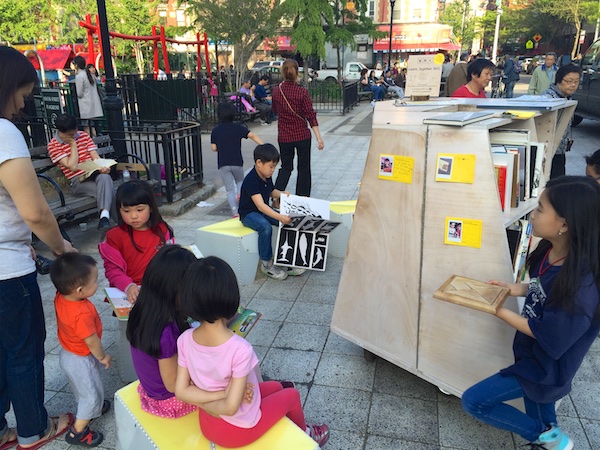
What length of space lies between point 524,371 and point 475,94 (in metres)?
4.05

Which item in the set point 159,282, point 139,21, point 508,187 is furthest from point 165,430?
point 139,21

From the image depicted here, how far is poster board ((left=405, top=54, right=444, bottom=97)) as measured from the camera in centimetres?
388

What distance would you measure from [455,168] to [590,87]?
11455 millimetres

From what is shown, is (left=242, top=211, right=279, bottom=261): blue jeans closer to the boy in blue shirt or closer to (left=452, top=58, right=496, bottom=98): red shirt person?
the boy in blue shirt

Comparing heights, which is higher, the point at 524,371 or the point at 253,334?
the point at 524,371

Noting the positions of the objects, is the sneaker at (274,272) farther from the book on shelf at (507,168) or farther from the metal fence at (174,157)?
the metal fence at (174,157)

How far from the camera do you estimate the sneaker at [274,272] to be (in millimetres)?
4863

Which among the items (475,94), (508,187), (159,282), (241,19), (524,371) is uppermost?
(241,19)

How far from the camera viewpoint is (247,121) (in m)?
15.8

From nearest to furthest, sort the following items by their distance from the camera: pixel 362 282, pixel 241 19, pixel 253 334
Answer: pixel 362 282, pixel 253 334, pixel 241 19

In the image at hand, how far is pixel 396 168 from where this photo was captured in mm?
2871

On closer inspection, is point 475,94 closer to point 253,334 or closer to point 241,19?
point 253,334

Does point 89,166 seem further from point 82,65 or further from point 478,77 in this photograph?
point 82,65

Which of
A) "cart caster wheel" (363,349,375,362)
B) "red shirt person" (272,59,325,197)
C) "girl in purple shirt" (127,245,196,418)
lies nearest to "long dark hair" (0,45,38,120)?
"girl in purple shirt" (127,245,196,418)
